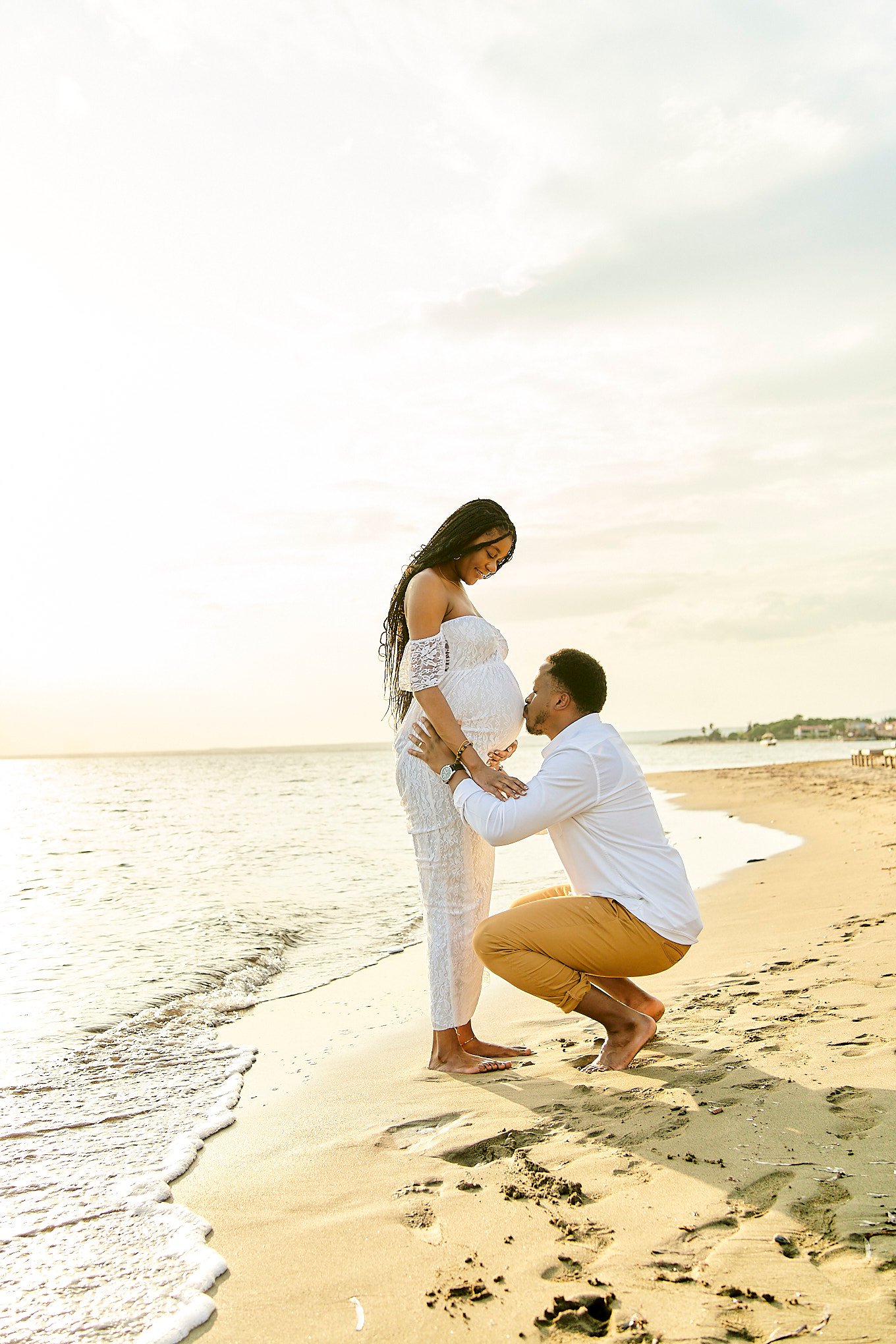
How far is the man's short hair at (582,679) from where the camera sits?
3.51 meters

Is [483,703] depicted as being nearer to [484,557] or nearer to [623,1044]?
[484,557]

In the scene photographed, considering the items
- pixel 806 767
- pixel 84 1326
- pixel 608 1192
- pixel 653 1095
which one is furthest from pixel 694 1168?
pixel 806 767

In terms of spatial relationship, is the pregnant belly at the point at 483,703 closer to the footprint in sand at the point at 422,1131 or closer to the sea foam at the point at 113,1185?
the footprint in sand at the point at 422,1131

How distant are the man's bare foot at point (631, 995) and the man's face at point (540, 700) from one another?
1.05 metres

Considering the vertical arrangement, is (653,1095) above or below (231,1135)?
above

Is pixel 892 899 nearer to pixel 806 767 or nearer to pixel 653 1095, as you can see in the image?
pixel 653 1095

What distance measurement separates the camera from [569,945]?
11.1ft

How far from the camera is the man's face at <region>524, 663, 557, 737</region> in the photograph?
11.6 ft

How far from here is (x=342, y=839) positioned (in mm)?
14133

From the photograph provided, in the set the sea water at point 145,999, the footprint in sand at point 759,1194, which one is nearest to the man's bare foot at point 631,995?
the sea water at point 145,999

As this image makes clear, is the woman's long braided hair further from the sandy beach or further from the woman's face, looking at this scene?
the sandy beach

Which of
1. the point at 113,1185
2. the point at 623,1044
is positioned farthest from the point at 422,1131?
the point at 113,1185

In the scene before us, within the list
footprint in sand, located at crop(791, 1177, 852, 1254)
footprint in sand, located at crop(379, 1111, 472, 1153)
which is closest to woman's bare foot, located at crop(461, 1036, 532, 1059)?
footprint in sand, located at crop(379, 1111, 472, 1153)

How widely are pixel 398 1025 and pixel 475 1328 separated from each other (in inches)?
110
